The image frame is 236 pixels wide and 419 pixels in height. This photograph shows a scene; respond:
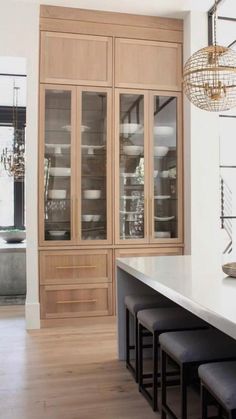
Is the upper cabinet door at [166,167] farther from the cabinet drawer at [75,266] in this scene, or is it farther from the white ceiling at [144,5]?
the white ceiling at [144,5]

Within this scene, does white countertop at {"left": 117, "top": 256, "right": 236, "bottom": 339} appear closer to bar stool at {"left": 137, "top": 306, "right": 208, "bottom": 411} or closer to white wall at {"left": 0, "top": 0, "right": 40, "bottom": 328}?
bar stool at {"left": 137, "top": 306, "right": 208, "bottom": 411}

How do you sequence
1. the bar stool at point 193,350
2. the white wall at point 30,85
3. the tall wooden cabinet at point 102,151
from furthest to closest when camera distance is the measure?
the tall wooden cabinet at point 102,151, the white wall at point 30,85, the bar stool at point 193,350

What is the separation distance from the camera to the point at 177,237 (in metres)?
4.32

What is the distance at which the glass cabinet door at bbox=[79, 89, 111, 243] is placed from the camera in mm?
4156

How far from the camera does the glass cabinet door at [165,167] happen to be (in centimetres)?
432

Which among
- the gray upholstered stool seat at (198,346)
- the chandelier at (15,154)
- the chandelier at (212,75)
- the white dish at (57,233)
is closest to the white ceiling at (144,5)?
the chandelier at (15,154)

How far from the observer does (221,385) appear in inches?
57.5

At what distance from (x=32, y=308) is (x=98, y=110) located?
2.09 metres

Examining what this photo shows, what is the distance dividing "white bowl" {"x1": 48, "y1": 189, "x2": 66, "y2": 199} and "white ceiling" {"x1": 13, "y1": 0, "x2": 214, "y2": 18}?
1807 millimetres

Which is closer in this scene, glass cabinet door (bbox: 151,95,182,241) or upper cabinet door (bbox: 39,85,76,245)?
upper cabinet door (bbox: 39,85,76,245)

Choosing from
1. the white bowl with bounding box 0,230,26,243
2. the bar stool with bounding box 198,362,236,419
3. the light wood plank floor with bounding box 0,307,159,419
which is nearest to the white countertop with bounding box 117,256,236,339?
the bar stool with bounding box 198,362,236,419

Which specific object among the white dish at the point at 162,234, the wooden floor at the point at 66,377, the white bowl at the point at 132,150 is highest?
the white bowl at the point at 132,150

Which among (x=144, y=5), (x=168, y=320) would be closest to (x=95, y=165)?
Result: (x=144, y=5)

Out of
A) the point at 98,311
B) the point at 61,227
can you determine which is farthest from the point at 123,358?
the point at 61,227
